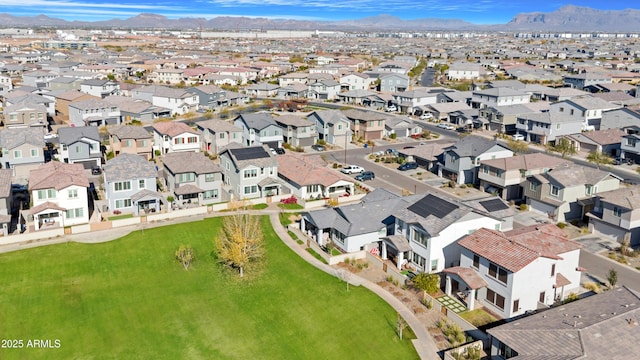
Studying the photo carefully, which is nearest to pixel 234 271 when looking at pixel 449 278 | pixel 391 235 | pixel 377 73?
pixel 391 235

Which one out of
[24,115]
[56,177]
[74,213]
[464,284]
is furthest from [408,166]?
[24,115]

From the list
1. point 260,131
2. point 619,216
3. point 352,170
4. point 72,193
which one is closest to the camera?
point 619,216

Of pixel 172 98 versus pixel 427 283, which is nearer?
pixel 427 283

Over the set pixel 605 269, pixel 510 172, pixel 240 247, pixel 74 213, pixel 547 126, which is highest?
pixel 547 126

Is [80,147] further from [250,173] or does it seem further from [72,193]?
[250,173]

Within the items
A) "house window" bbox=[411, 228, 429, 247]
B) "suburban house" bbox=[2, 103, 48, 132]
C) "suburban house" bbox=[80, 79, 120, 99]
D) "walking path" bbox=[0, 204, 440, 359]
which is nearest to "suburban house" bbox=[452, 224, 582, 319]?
"house window" bbox=[411, 228, 429, 247]

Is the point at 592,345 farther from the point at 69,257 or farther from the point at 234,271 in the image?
the point at 69,257
